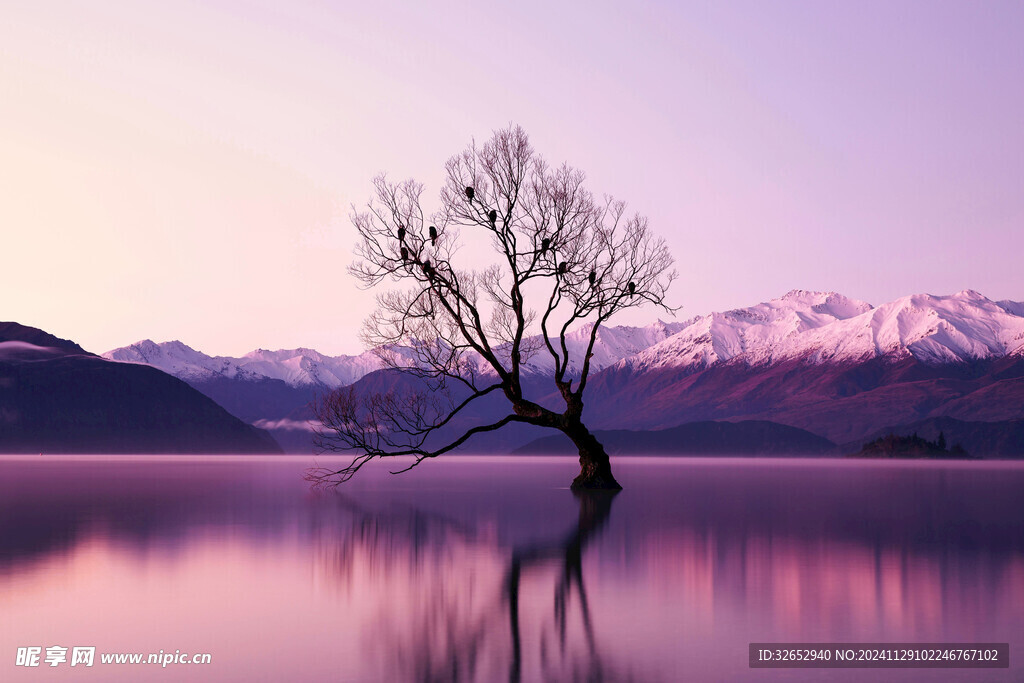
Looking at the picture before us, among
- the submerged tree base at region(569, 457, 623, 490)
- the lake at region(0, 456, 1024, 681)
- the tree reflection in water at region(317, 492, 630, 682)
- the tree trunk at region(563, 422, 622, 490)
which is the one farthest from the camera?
the submerged tree base at region(569, 457, 623, 490)

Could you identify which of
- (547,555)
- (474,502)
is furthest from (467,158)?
(547,555)

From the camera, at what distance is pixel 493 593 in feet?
53.5

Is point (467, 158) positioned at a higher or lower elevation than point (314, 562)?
higher

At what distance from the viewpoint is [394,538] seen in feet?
83.9

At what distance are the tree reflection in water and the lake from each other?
0.18 ft

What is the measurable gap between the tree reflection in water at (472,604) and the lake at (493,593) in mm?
54

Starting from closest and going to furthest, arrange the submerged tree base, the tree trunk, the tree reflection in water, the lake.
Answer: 1. the tree reflection in water
2. the lake
3. the tree trunk
4. the submerged tree base

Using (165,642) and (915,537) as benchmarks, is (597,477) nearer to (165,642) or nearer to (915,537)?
(915,537)

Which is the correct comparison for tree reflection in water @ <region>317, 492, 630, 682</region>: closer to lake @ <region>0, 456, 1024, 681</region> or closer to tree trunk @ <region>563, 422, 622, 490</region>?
lake @ <region>0, 456, 1024, 681</region>

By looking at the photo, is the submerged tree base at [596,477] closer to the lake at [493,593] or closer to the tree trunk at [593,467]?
the tree trunk at [593,467]

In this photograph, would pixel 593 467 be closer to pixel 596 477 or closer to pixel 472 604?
pixel 596 477

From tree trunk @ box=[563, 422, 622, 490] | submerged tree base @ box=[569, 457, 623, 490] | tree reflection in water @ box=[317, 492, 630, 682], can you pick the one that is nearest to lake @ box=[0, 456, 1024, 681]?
tree reflection in water @ box=[317, 492, 630, 682]

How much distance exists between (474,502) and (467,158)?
1512 cm

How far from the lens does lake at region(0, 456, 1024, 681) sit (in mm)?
11586
